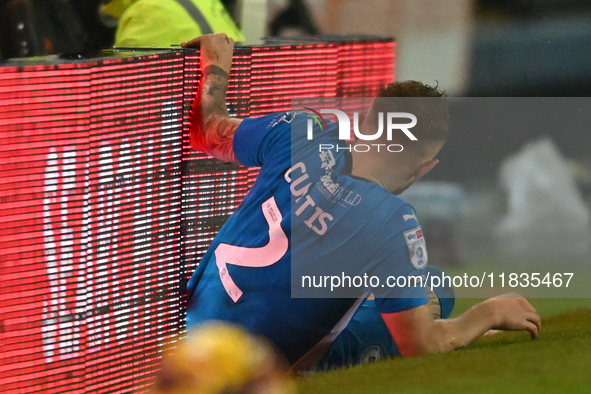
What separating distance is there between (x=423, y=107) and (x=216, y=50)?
19.7 inches

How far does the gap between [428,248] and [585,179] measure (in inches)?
18.9

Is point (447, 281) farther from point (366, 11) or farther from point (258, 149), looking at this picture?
point (366, 11)

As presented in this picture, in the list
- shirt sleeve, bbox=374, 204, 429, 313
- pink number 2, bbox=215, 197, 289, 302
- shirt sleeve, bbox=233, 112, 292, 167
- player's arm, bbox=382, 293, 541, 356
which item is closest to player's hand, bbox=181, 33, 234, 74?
shirt sleeve, bbox=233, 112, 292, 167

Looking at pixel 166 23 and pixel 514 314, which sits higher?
pixel 166 23

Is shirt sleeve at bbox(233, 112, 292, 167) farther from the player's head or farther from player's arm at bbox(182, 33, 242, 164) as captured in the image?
the player's head

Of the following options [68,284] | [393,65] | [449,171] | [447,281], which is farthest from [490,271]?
[68,284]

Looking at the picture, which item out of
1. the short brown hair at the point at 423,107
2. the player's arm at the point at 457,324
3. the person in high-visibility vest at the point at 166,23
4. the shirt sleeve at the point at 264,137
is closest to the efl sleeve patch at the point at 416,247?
the player's arm at the point at 457,324

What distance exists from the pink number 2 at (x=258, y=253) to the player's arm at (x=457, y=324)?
29cm

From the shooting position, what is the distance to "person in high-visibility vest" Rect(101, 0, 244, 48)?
1789 millimetres

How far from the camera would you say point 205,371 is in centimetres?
145

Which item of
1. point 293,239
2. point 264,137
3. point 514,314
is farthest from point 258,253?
point 514,314

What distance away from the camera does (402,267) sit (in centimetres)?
158

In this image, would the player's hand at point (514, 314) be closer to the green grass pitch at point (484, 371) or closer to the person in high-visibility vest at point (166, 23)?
the green grass pitch at point (484, 371)

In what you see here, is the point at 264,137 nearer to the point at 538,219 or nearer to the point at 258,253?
the point at 258,253
